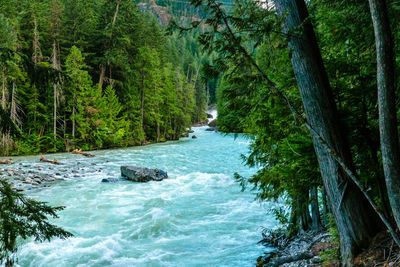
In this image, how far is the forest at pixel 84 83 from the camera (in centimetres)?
2041

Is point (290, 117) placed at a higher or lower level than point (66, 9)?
lower

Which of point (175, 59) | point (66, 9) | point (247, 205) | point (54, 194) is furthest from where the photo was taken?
point (175, 59)

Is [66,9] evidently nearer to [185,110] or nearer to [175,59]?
[185,110]

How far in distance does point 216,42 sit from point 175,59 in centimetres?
5779

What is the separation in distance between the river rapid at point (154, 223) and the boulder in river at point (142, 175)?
0.44 meters

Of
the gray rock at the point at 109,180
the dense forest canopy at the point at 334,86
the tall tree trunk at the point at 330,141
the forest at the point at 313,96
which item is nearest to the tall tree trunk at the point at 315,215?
the forest at the point at 313,96

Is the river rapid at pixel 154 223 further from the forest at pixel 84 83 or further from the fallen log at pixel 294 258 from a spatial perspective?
the forest at pixel 84 83

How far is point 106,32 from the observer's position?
83.6 ft

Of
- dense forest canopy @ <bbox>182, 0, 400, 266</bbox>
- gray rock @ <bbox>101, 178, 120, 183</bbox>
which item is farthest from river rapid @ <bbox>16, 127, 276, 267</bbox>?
dense forest canopy @ <bbox>182, 0, 400, 266</bbox>

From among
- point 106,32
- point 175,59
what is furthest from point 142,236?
point 175,59

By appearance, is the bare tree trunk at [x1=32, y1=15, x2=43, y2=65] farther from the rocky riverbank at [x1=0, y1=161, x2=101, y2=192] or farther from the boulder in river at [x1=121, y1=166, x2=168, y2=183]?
the boulder in river at [x1=121, y1=166, x2=168, y2=183]

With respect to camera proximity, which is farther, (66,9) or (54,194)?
Answer: (66,9)

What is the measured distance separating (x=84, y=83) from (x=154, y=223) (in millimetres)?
18898

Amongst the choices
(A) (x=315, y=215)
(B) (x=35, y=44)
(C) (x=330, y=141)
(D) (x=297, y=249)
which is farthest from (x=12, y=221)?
(B) (x=35, y=44)
